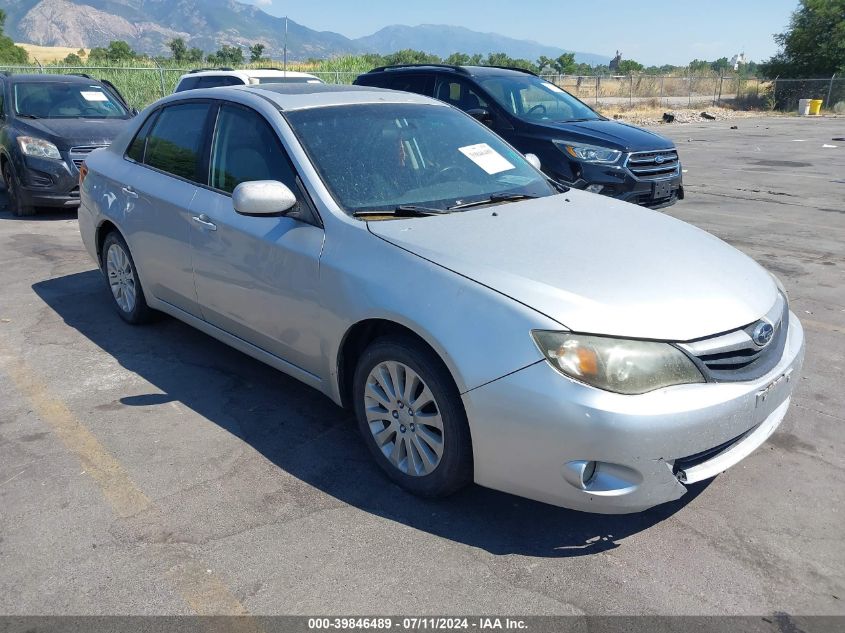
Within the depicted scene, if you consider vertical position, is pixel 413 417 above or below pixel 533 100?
below

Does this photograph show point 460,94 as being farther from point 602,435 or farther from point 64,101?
point 602,435

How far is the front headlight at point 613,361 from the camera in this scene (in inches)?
106

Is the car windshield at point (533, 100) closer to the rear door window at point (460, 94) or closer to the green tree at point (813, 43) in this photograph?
the rear door window at point (460, 94)

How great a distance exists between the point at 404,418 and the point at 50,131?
8.18m

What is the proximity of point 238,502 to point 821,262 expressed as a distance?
6492mm

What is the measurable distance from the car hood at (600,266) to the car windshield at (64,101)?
8.49 m

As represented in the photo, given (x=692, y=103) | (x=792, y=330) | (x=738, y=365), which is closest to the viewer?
(x=738, y=365)

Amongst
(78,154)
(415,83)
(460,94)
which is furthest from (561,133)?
(78,154)

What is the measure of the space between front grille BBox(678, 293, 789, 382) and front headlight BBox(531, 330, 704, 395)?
11 centimetres

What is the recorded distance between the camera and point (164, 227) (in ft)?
15.1

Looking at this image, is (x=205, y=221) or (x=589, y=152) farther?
(x=589, y=152)

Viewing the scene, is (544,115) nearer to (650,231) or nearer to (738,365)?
(650,231)

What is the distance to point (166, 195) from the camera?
15.1 feet

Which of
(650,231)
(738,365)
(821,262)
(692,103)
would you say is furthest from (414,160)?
(692,103)
